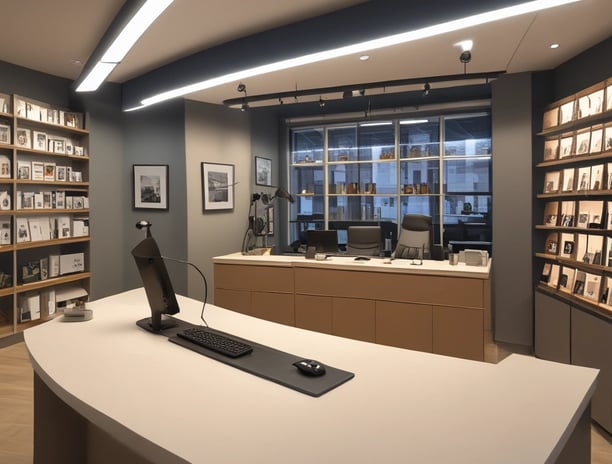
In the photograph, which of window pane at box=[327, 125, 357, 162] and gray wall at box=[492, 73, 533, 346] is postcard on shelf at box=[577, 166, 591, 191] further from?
window pane at box=[327, 125, 357, 162]

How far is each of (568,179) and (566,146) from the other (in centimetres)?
31

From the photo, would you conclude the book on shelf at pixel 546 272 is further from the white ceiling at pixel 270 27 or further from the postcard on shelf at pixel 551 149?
the white ceiling at pixel 270 27

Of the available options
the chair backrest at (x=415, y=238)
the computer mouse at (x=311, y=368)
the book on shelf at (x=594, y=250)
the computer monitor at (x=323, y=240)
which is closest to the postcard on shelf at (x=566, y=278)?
the book on shelf at (x=594, y=250)

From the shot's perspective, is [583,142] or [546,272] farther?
[546,272]

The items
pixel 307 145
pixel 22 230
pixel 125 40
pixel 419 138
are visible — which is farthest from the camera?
pixel 307 145

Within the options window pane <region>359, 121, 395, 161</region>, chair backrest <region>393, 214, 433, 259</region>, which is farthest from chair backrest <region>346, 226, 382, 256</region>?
window pane <region>359, 121, 395, 161</region>

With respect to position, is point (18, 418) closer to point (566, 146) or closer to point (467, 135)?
point (566, 146)

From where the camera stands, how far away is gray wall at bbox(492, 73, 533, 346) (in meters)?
4.67

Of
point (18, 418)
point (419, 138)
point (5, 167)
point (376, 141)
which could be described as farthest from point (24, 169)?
point (419, 138)

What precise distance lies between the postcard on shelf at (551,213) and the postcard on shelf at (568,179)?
269 millimetres

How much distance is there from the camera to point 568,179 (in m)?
4.15

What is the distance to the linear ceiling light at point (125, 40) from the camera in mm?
2848

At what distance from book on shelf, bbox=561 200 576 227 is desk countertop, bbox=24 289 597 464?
9.76 feet

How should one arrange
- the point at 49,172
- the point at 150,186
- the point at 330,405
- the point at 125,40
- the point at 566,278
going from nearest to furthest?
1. the point at 330,405
2. the point at 125,40
3. the point at 566,278
4. the point at 49,172
5. the point at 150,186
